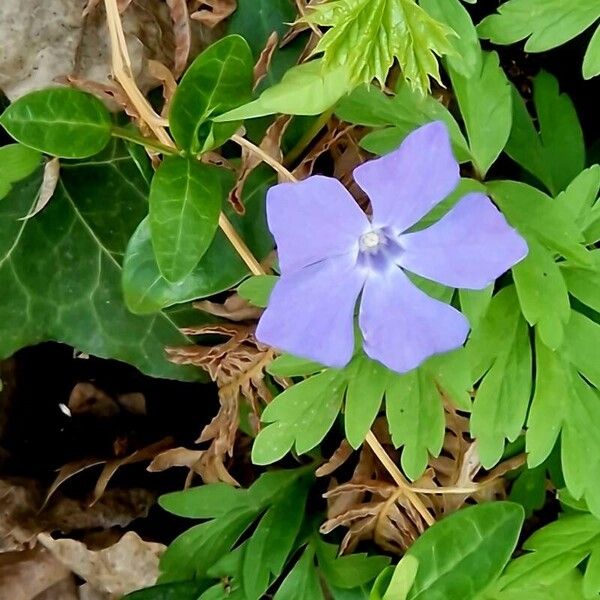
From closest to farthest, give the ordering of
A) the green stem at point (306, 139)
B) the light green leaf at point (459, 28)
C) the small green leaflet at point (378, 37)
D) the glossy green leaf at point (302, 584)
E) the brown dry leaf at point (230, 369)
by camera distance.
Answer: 1. the small green leaflet at point (378, 37)
2. the light green leaf at point (459, 28)
3. the green stem at point (306, 139)
4. the brown dry leaf at point (230, 369)
5. the glossy green leaf at point (302, 584)

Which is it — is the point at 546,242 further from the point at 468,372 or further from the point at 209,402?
the point at 209,402

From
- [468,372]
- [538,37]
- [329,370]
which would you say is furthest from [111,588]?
[538,37]

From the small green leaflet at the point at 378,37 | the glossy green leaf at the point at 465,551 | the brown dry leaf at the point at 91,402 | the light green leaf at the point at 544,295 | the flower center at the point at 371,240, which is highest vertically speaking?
the small green leaflet at the point at 378,37

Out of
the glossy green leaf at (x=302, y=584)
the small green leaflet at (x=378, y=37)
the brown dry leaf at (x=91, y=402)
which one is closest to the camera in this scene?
the small green leaflet at (x=378, y=37)

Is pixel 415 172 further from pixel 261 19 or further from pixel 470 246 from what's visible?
pixel 261 19

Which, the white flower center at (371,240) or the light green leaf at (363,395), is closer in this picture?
the white flower center at (371,240)

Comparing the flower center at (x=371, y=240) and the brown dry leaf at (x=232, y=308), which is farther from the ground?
the flower center at (x=371, y=240)

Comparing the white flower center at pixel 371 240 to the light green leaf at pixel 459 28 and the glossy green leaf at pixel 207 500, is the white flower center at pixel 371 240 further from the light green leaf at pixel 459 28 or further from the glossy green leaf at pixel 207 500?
the glossy green leaf at pixel 207 500

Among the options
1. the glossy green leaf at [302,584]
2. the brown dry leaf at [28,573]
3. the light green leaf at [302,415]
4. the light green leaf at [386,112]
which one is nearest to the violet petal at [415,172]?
the light green leaf at [386,112]
